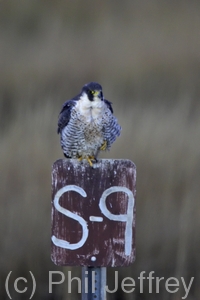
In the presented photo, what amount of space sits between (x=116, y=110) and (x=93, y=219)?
2.04 m

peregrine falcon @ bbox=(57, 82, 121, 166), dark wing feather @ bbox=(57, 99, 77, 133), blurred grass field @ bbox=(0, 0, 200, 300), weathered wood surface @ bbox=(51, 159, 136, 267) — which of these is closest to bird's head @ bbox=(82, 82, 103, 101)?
peregrine falcon @ bbox=(57, 82, 121, 166)

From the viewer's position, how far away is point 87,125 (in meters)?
2.60

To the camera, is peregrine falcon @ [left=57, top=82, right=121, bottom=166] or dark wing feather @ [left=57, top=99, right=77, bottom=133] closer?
peregrine falcon @ [left=57, top=82, right=121, bottom=166]

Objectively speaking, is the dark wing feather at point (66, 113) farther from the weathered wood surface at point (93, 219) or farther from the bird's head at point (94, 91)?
the weathered wood surface at point (93, 219)

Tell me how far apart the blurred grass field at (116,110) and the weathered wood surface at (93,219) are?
1.55m

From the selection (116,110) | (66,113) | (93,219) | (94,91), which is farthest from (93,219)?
(116,110)

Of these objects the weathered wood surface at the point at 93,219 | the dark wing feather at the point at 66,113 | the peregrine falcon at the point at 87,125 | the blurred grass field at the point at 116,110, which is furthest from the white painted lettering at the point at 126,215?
the blurred grass field at the point at 116,110

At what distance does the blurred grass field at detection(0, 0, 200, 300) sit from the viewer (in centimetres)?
332

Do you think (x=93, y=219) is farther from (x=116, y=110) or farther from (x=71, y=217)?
(x=116, y=110)

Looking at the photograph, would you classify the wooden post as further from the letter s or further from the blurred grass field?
the blurred grass field

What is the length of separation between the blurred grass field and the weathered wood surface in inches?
61.1

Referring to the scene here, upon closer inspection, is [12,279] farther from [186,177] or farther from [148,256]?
[186,177]

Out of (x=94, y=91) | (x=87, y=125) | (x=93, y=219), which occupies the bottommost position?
(x=93, y=219)

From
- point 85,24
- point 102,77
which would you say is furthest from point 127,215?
point 85,24
